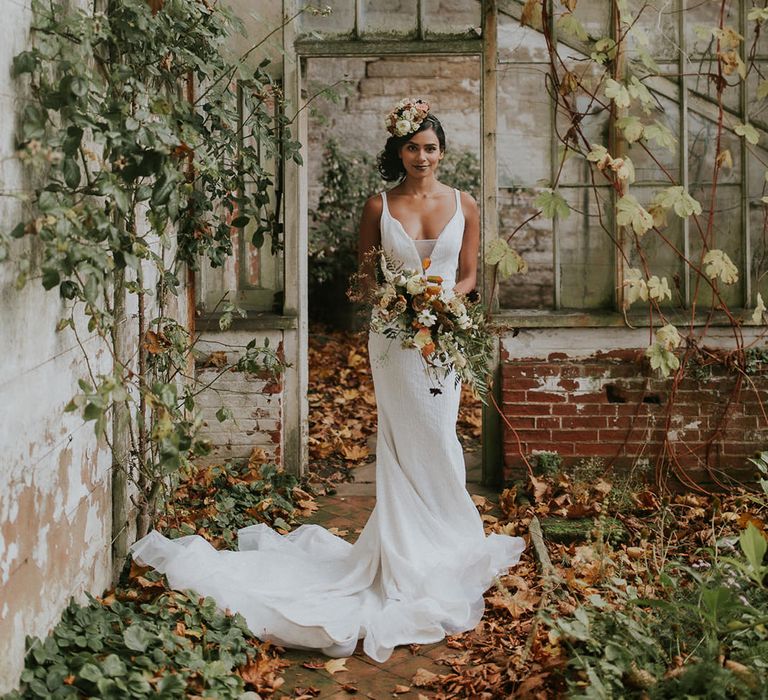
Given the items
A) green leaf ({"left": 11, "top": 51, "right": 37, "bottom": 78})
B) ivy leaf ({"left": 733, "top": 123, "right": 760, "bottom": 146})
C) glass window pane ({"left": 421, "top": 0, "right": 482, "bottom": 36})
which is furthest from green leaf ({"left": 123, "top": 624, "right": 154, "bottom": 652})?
ivy leaf ({"left": 733, "top": 123, "right": 760, "bottom": 146})

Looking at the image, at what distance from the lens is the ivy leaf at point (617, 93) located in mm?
5660

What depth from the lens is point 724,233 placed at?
20.9 ft

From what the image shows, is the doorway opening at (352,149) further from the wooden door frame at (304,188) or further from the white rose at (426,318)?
the white rose at (426,318)

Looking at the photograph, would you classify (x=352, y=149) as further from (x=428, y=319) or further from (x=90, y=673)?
(x=90, y=673)

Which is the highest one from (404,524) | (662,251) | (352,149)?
(352,149)

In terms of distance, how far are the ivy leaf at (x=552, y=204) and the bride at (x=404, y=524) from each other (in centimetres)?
74

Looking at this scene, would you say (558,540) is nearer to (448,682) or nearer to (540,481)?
(540,481)

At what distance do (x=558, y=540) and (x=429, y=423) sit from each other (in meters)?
1.10

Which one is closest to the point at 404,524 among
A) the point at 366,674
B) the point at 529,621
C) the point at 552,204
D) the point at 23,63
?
the point at 529,621

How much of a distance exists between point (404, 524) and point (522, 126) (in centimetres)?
283

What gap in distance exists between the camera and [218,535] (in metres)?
5.41

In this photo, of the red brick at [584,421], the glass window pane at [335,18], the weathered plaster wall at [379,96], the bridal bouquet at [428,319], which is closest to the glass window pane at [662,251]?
the red brick at [584,421]

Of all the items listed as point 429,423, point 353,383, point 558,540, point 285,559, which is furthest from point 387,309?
point 353,383

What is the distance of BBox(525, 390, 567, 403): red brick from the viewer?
20.7 feet
